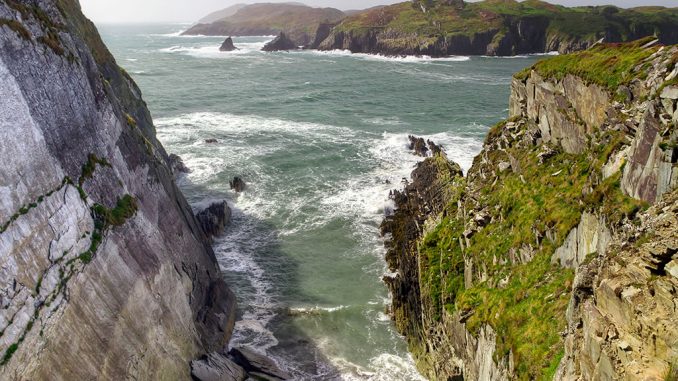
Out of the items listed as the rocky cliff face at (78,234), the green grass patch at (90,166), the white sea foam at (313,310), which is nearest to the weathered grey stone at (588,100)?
the white sea foam at (313,310)

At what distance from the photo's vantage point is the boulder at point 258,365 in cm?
2609

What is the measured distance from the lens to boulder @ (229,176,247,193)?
49.4 metres

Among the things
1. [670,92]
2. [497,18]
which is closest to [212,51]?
[497,18]

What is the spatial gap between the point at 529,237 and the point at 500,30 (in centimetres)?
15008

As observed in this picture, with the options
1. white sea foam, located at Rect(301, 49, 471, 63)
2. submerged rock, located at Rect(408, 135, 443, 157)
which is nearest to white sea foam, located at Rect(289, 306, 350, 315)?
submerged rock, located at Rect(408, 135, 443, 157)

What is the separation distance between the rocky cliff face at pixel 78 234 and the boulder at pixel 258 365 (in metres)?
1.37

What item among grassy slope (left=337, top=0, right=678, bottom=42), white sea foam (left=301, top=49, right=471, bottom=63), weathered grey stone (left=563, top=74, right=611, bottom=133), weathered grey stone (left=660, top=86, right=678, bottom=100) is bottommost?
weathered grey stone (left=563, top=74, right=611, bottom=133)

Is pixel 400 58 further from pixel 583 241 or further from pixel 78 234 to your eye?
pixel 78 234

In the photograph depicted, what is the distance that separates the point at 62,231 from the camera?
18906 millimetres

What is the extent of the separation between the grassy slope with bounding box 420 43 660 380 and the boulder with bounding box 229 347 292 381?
8.80 metres

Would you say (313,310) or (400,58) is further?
(400,58)

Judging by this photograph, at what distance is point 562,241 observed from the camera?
20766mm

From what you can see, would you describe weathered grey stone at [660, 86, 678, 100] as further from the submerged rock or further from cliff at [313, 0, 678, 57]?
cliff at [313, 0, 678, 57]

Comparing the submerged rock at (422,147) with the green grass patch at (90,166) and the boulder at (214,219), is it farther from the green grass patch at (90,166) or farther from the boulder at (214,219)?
the green grass patch at (90,166)
